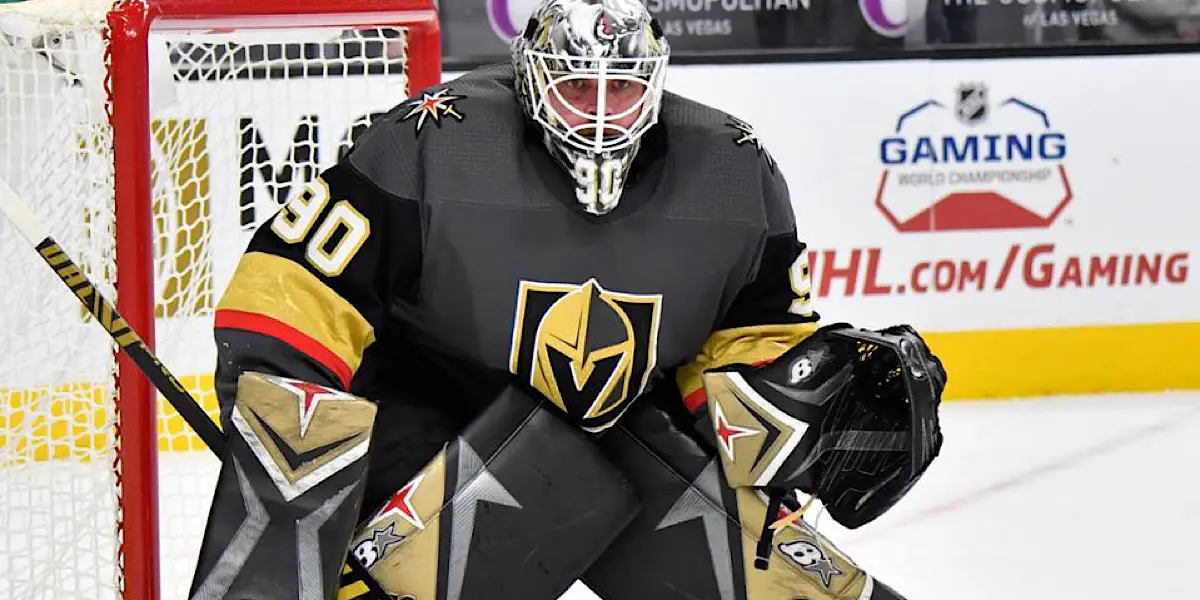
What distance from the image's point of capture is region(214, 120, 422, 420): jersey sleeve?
1.83 metres

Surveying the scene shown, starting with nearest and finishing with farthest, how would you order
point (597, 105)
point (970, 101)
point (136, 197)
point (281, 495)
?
point (281, 495) → point (597, 105) → point (136, 197) → point (970, 101)

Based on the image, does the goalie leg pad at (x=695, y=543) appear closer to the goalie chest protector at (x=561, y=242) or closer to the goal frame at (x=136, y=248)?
the goalie chest protector at (x=561, y=242)

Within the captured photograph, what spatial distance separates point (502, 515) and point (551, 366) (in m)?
0.18

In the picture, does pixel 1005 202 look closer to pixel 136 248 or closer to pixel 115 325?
pixel 136 248

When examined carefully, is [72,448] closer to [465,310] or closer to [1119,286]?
[465,310]

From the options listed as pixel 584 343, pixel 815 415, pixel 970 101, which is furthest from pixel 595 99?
pixel 970 101

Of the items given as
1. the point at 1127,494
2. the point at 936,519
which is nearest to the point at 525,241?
the point at 936,519

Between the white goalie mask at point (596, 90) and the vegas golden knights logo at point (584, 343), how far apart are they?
11cm

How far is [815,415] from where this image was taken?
6.59ft

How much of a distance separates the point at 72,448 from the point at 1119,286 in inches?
121

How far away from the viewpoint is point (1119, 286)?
4594 mm

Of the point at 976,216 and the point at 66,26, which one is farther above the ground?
the point at 66,26

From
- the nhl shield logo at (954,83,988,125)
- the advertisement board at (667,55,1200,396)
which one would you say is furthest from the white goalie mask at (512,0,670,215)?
the nhl shield logo at (954,83,988,125)

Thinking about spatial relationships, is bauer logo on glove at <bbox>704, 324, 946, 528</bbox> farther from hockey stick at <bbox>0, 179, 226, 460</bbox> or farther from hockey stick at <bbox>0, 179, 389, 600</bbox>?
hockey stick at <bbox>0, 179, 226, 460</bbox>
